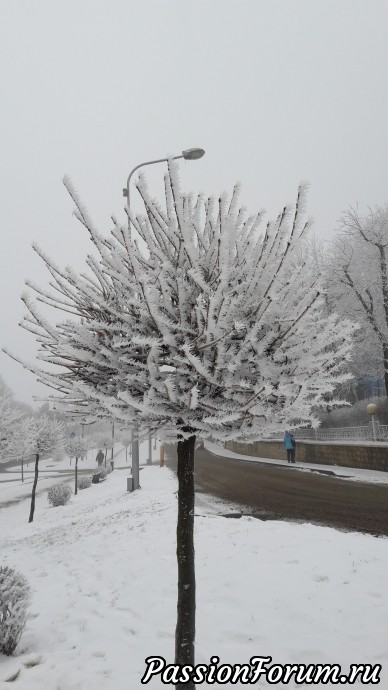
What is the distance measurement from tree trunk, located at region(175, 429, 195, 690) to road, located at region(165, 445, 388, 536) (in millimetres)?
5571

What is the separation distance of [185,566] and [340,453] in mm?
18401

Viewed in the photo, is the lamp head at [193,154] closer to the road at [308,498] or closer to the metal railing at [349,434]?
the road at [308,498]

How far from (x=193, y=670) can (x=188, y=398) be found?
2.22 m

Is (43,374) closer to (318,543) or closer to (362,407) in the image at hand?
(318,543)

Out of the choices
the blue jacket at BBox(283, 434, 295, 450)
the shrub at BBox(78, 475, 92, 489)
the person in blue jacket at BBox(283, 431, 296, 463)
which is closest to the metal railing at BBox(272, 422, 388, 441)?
the person in blue jacket at BBox(283, 431, 296, 463)

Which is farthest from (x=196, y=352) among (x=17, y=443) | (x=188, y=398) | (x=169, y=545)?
(x=17, y=443)

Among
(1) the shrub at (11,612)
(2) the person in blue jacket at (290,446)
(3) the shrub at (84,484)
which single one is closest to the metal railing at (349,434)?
(2) the person in blue jacket at (290,446)

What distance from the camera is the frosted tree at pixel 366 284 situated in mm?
25688

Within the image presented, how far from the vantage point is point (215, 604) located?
197 inches

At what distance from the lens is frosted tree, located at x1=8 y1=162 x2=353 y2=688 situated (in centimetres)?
287

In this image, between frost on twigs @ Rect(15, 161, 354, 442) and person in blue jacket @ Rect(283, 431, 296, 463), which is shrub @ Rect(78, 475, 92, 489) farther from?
frost on twigs @ Rect(15, 161, 354, 442)

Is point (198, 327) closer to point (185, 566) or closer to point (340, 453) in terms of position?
point (185, 566)

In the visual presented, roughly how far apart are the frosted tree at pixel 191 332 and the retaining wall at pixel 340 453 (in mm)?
10296

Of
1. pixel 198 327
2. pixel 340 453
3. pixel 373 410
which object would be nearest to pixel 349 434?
pixel 340 453
